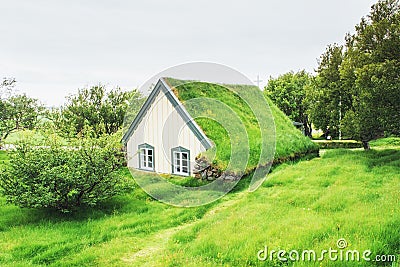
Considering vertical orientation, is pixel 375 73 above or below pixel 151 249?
above

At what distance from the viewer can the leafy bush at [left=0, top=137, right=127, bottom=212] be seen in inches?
356

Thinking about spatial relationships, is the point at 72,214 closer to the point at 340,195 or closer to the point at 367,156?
the point at 340,195

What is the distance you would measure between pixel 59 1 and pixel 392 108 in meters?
15.2

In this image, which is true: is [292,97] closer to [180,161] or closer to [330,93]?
[330,93]

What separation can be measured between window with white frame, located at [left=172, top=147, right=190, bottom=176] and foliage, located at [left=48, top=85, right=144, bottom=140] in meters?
6.97

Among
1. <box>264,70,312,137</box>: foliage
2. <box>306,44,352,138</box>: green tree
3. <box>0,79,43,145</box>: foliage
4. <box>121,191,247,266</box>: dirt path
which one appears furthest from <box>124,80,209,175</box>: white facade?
<box>264,70,312,137</box>: foliage

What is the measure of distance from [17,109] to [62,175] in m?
24.1

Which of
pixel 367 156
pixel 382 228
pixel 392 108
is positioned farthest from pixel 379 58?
pixel 382 228

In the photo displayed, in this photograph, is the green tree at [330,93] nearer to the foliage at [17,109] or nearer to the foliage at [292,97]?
the foliage at [292,97]

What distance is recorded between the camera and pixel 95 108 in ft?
66.8

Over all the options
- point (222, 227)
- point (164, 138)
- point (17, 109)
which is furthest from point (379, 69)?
point (17, 109)

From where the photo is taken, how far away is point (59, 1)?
15.2 meters
